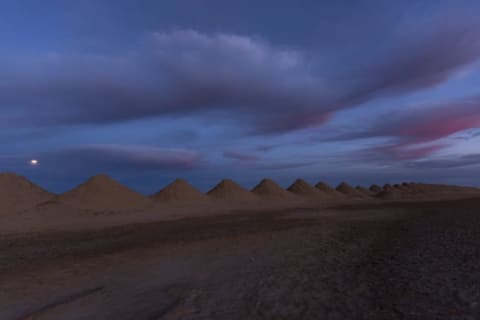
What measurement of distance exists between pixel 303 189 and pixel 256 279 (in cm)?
6558

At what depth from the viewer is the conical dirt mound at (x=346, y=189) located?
84.5 m

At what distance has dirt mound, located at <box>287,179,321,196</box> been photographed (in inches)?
2798

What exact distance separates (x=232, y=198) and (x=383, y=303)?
2020 inches

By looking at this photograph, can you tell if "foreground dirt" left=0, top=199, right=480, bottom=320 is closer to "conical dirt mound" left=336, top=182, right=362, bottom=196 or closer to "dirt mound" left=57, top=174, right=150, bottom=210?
"dirt mound" left=57, top=174, right=150, bottom=210

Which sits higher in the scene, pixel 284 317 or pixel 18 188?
pixel 18 188

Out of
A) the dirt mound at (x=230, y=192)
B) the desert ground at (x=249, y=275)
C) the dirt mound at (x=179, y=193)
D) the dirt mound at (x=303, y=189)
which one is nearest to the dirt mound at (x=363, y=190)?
the dirt mound at (x=303, y=189)

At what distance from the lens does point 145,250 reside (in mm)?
13406

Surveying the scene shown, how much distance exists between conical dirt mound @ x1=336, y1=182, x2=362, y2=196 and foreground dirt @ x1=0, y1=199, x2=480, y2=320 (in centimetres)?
7250

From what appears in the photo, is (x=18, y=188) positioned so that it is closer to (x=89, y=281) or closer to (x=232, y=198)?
(x=232, y=198)

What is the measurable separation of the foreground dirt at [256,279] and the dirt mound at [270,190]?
4804 cm

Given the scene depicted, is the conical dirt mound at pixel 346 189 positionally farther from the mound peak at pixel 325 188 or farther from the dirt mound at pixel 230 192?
the dirt mound at pixel 230 192

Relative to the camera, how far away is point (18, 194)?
3638 cm

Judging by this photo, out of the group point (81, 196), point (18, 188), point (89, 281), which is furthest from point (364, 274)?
point (18, 188)

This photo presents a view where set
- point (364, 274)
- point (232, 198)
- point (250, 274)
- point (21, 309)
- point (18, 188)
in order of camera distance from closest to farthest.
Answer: point (21, 309) < point (364, 274) < point (250, 274) < point (18, 188) < point (232, 198)
